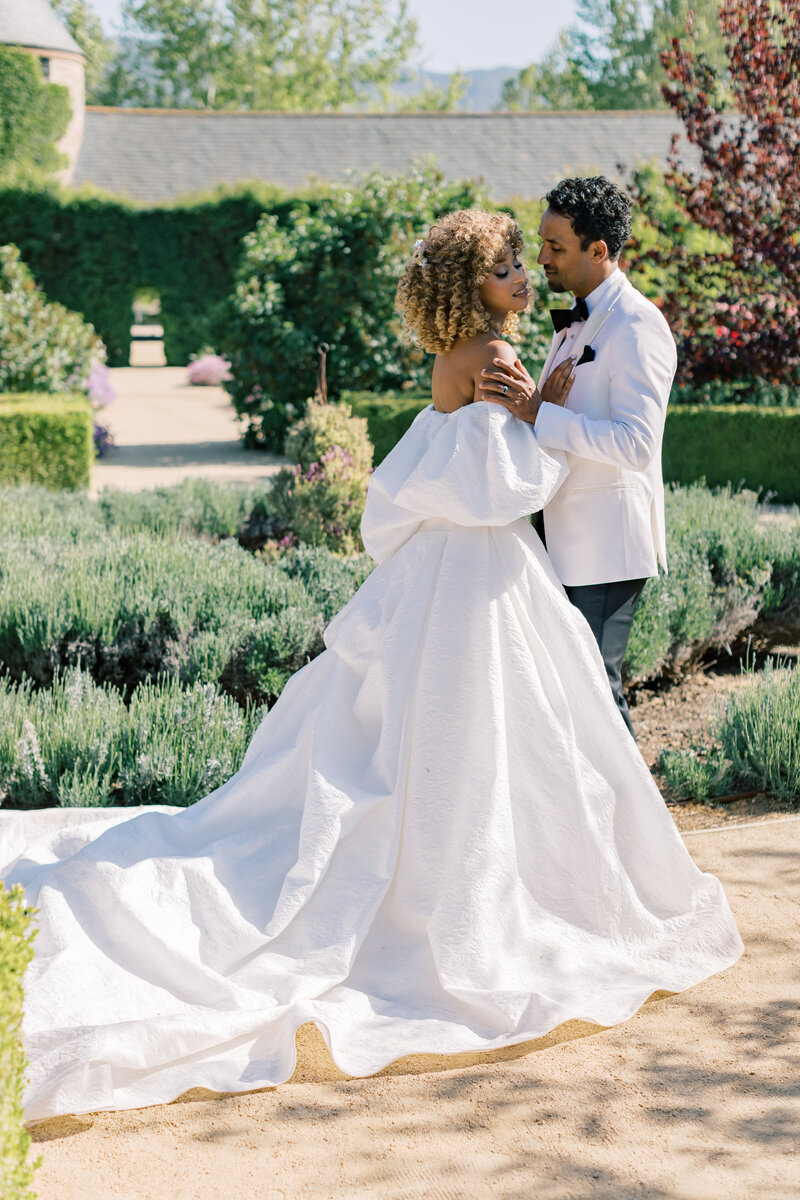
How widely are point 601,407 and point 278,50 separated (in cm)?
5456

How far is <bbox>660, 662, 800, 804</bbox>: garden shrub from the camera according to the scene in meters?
4.24

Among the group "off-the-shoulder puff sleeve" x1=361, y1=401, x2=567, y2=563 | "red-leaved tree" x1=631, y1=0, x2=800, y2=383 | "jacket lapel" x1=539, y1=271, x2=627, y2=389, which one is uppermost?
"red-leaved tree" x1=631, y1=0, x2=800, y2=383

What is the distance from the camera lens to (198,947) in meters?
2.81

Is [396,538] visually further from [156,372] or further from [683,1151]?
[156,372]

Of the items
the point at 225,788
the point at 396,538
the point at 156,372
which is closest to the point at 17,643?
the point at 225,788

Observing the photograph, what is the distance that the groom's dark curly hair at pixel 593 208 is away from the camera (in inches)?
117

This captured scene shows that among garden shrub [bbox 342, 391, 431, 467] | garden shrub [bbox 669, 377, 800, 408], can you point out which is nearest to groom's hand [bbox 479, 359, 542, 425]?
garden shrub [bbox 342, 391, 431, 467]

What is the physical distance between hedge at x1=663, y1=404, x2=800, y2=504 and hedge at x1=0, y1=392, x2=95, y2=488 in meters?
5.91

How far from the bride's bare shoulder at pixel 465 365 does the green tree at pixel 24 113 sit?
26.9m

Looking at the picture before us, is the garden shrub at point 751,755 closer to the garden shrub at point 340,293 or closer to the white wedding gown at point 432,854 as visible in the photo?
the white wedding gown at point 432,854

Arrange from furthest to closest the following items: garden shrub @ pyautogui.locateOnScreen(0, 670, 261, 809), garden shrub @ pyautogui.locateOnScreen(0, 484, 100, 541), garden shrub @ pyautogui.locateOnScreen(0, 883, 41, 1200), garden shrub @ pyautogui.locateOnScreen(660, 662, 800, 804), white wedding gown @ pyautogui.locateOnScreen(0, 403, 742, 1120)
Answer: garden shrub @ pyautogui.locateOnScreen(0, 484, 100, 541), garden shrub @ pyautogui.locateOnScreen(660, 662, 800, 804), garden shrub @ pyautogui.locateOnScreen(0, 670, 261, 809), white wedding gown @ pyautogui.locateOnScreen(0, 403, 742, 1120), garden shrub @ pyautogui.locateOnScreen(0, 883, 41, 1200)

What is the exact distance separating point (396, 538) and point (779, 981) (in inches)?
61.2

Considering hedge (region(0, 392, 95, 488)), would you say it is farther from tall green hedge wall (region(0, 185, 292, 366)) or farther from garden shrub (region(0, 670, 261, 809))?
tall green hedge wall (region(0, 185, 292, 366))

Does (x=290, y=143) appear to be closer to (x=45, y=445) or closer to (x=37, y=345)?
(x=37, y=345)
